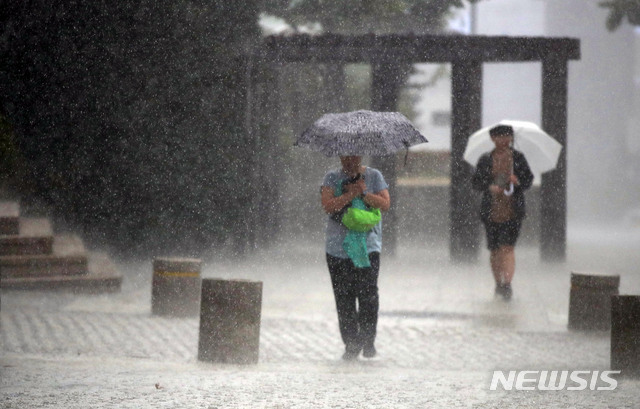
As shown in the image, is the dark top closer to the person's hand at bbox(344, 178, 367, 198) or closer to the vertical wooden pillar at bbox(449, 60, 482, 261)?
the person's hand at bbox(344, 178, 367, 198)

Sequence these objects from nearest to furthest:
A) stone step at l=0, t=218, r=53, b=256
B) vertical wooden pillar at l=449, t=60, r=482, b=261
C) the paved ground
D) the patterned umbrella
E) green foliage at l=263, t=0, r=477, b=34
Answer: the paved ground
the patterned umbrella
stone step at l=0, t=218, r=53, b=256
vertical wooden pillar at l=449, t=60, r=482, b=261
green foliage at l=263, t=0, r=477, b=34

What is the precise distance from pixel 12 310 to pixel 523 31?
125 feet

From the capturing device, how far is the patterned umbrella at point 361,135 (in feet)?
24.9

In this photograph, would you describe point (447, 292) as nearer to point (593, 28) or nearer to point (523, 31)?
point (593, 28)

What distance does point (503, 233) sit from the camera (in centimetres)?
1152

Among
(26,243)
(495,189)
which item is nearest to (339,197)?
(495,189)

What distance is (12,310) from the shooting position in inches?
417

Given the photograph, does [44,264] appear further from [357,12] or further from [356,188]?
[357,12]

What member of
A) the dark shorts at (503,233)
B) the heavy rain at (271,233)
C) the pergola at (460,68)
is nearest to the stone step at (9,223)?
the heavy rain at (271,233)

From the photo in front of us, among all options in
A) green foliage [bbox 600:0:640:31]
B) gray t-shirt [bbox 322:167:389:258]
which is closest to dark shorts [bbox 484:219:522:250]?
gray t-shirt [bbox 322:167:389:258]

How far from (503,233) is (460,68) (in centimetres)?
527

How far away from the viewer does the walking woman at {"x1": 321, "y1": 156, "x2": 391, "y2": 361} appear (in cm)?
780

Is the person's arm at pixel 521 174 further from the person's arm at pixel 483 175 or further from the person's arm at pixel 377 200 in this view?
the person's arm at pixel 377 200

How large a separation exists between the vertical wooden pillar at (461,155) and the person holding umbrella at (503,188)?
4.62 m
